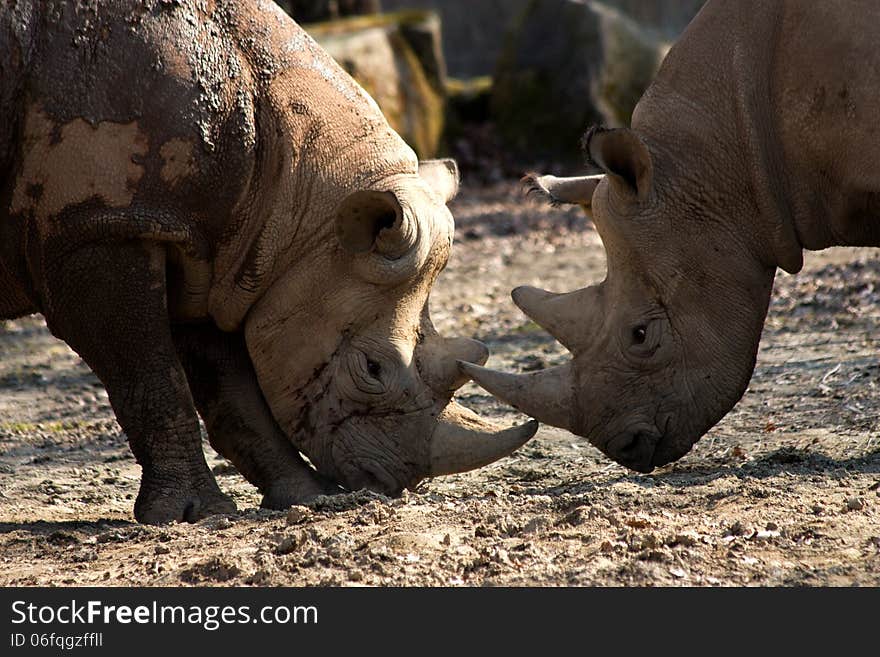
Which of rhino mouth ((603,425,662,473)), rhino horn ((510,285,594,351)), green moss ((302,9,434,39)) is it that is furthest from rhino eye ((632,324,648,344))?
green moss ((302,9,434,39))

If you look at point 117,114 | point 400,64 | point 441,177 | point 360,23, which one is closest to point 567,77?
point 400,64

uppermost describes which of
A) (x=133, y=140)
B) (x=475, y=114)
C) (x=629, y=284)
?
(x=133, y=140)

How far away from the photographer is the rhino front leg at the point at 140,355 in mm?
5883

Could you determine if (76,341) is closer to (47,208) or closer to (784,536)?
(47,208)

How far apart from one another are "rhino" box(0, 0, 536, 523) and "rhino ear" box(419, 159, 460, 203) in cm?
3

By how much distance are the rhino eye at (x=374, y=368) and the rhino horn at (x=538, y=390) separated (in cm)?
34

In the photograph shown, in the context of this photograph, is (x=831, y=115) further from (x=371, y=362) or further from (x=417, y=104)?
(x=417, y=104)

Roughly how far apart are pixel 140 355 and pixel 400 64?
11278 mm

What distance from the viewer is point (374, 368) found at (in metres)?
6.29

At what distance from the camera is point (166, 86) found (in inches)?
230

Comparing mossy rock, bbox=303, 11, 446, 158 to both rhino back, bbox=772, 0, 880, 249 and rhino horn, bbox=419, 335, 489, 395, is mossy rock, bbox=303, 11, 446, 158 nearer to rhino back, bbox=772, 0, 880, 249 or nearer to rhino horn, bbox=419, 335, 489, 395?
rhino horn, bbox=419, 335, 489, 395

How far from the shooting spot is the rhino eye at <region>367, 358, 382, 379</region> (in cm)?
629
